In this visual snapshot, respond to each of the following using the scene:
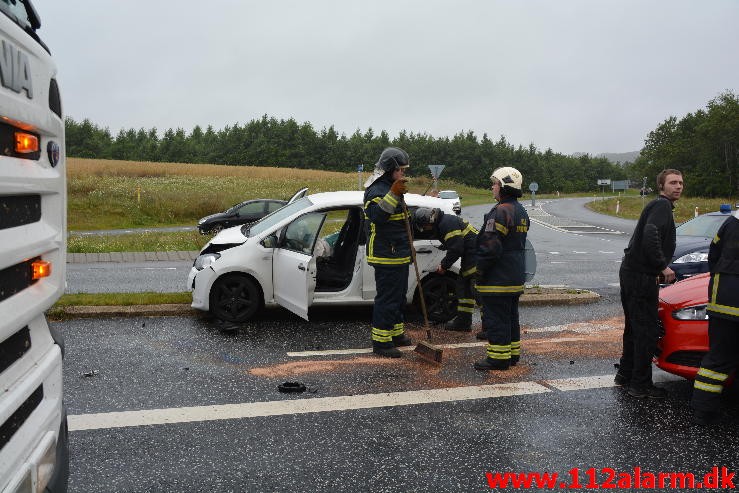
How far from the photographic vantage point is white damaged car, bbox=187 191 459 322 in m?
7.47

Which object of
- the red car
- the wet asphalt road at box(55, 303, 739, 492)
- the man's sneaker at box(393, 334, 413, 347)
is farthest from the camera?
the man's sneaker at box(393, 334, 413, 347)

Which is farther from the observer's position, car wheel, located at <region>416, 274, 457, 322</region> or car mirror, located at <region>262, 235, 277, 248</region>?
car wheel, located at <region>416, 274, 457, 322</region>

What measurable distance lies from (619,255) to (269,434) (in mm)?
15637

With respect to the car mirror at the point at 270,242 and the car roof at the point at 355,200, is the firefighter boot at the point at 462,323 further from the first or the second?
the car mirror at the point at 270,242

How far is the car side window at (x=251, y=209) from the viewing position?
2277 cm

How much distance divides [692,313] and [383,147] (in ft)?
374

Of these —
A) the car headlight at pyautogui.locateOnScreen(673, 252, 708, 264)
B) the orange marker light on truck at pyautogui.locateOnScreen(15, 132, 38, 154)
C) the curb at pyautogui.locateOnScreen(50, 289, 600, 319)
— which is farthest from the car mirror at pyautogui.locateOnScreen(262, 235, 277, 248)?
the car headlight at pyautogui.locateOnScreen(673, 252, 708, 264)

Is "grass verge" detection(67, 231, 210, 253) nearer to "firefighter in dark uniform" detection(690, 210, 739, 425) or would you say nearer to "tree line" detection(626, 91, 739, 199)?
"firefighter in dark uniform" detection(690, 210, 739, 425)

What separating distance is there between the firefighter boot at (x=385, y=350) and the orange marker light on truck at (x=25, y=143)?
14.7 ft

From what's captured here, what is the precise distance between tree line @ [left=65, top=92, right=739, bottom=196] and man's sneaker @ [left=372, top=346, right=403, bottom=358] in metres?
99.7

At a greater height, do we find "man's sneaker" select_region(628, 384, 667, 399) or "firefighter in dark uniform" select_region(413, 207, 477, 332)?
"firefighter in dark uniform" select_region(413, 207, 477, 332)

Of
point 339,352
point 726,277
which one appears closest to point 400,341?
point 339,352

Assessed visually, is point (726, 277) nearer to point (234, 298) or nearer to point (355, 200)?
point (355, 200)

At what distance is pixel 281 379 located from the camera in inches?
220
